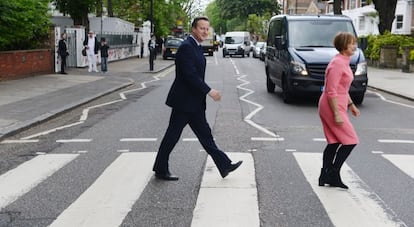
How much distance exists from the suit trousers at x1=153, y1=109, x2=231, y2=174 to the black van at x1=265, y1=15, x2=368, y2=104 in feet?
24.8

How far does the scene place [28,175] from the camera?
6.66 m

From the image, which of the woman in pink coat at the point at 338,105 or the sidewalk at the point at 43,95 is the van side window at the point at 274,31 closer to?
the sidewalk at the point at 43,95

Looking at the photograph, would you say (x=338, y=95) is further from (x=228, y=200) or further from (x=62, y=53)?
(x=62, y=53)

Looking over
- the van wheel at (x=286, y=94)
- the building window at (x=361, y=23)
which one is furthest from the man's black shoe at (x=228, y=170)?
the building window at (x=361, y=23)

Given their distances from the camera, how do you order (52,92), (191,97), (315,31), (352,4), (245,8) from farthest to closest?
(245,8) → (352,4) → (52,92) → (315,31) → (191,97)

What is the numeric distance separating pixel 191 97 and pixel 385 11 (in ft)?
105

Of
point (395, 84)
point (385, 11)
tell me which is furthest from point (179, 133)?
point (385, 11)

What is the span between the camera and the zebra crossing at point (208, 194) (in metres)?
4.97

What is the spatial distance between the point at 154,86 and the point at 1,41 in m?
5.34

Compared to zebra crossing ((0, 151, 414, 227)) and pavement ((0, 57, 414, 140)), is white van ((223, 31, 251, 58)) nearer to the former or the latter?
pavement ((0, 57, 414, 140))

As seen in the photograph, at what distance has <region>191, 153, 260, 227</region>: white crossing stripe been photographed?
4.91m

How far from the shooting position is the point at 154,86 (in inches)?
778

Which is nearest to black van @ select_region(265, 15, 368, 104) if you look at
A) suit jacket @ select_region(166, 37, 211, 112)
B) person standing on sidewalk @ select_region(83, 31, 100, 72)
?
suit jacket @ select_region(166, 37, 211, 112)

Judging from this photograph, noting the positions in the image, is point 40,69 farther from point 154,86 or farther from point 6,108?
point 6,108
